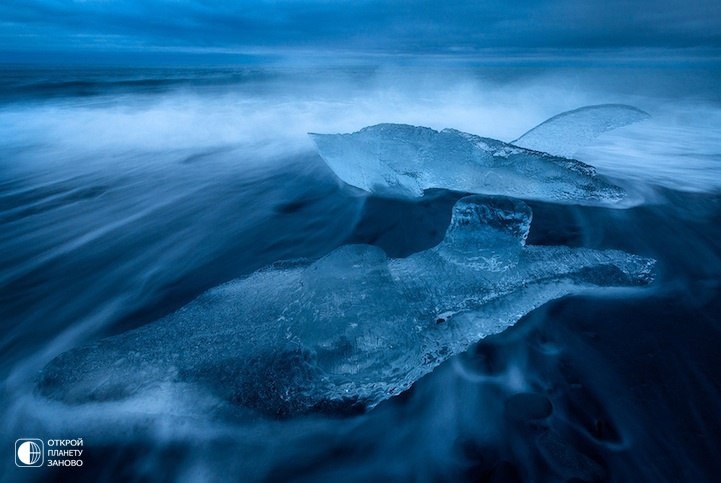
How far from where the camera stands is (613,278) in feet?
8.91

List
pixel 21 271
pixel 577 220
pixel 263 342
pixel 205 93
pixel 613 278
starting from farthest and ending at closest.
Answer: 1. pixel 205 93
2. pixel 577 220
3. pixel 21 271
4. pixel 613 278
5. pixel 263 342

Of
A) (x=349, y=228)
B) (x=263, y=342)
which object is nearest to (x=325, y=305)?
(x=263, y=342)

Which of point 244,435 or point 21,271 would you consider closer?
point 244,435

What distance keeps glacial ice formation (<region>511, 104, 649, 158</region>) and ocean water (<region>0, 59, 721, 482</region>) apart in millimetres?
964

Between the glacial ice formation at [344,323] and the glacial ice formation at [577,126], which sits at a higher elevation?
the glacial ice formation at [577,126]

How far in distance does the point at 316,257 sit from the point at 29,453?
2247mm

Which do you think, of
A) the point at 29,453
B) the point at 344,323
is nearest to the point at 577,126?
the point at 344,323

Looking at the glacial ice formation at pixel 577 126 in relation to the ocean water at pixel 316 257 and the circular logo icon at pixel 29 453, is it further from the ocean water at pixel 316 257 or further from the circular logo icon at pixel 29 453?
the circular logo icon at pixel 29 453

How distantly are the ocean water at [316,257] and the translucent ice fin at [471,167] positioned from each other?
27cm

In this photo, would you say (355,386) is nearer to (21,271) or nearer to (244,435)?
(244,435)

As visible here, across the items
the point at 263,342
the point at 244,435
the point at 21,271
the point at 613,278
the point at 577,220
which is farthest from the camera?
the point at 577,220

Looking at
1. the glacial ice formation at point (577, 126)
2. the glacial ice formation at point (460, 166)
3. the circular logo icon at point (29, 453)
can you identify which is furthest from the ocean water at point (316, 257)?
the glacial ice formation at point (577, 126)

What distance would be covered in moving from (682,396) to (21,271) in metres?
5.29

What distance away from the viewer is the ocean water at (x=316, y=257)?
1.69 metres
